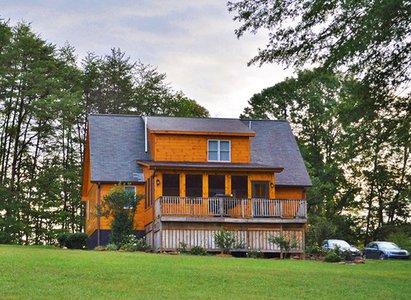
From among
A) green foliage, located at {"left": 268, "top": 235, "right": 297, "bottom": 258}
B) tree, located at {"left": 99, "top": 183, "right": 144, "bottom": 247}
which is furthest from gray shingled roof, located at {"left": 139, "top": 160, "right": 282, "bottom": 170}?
green foliage, located at {"left": 268, "top": 235, "right": 297, "bottom": 258}

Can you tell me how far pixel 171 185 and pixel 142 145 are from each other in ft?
9.51

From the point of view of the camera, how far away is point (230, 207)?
36.0 metres

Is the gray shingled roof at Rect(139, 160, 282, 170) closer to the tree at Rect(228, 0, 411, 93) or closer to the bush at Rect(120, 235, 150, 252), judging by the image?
the bush at Rect(120, 235, 150, 252)

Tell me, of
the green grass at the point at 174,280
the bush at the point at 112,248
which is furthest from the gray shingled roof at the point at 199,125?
the green grass at the point at 174,280

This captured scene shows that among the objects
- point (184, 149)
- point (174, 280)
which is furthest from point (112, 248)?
point (174, 280)

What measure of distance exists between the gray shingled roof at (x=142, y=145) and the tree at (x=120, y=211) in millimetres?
3598

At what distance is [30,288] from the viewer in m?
17.2

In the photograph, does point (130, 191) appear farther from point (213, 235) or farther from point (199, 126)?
point (199, 126)

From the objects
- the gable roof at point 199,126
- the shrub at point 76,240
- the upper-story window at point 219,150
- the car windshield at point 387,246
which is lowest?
the car windshield at point 387,246

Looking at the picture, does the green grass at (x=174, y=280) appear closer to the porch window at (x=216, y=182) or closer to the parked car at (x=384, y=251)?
the porch window at (x=216, y=182)

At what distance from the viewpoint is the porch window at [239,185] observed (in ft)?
132

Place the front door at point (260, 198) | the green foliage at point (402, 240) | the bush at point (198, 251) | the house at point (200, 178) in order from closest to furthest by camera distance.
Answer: the bush at point (198, 251) < the house at point (200, 178) < the front door at point (260, 198) < the green foliage at point (402, 240)

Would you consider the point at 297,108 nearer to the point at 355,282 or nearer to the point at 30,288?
the point at 355,282

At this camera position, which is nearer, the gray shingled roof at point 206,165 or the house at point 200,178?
the house at point 200,178
